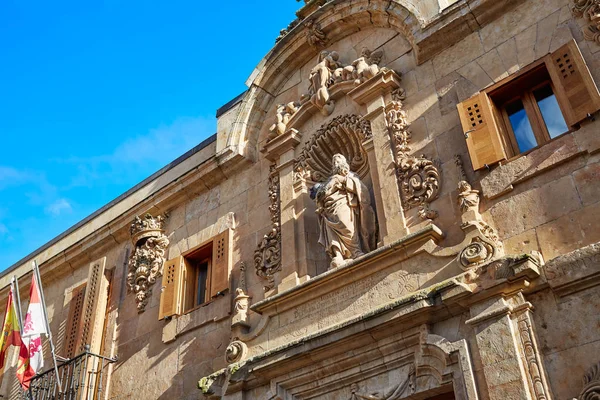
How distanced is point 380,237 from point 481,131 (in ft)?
6.15

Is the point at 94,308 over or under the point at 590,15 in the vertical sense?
under

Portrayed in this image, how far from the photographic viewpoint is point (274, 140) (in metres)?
11.0

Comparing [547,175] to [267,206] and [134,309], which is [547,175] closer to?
[267,206]

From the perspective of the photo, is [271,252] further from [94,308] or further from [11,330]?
[11,330]

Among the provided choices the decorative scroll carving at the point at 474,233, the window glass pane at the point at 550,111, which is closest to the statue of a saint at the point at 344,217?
the decorative scroll carving at the point at 474,233

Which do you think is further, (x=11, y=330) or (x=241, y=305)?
(x=11, y=330)

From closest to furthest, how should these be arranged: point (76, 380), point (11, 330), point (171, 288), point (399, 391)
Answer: point (399, 391) → point (171, 288) → point (76, 380) → point (11, 330)

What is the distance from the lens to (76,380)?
446 inches

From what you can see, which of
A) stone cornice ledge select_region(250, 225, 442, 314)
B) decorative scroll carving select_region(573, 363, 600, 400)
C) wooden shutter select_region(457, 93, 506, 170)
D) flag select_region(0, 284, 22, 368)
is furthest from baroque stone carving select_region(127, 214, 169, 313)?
decorative scroll carving select_region(573, 363, 600, 400)

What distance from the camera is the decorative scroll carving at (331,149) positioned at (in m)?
9.99

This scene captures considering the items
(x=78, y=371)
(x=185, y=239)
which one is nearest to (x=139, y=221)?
(x=185, y=239)

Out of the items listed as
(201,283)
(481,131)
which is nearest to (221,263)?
(201,283)

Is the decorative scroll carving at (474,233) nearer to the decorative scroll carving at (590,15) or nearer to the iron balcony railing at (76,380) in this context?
the decorative scroll carving at (590,15)

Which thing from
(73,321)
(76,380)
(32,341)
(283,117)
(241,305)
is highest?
(283,117)
